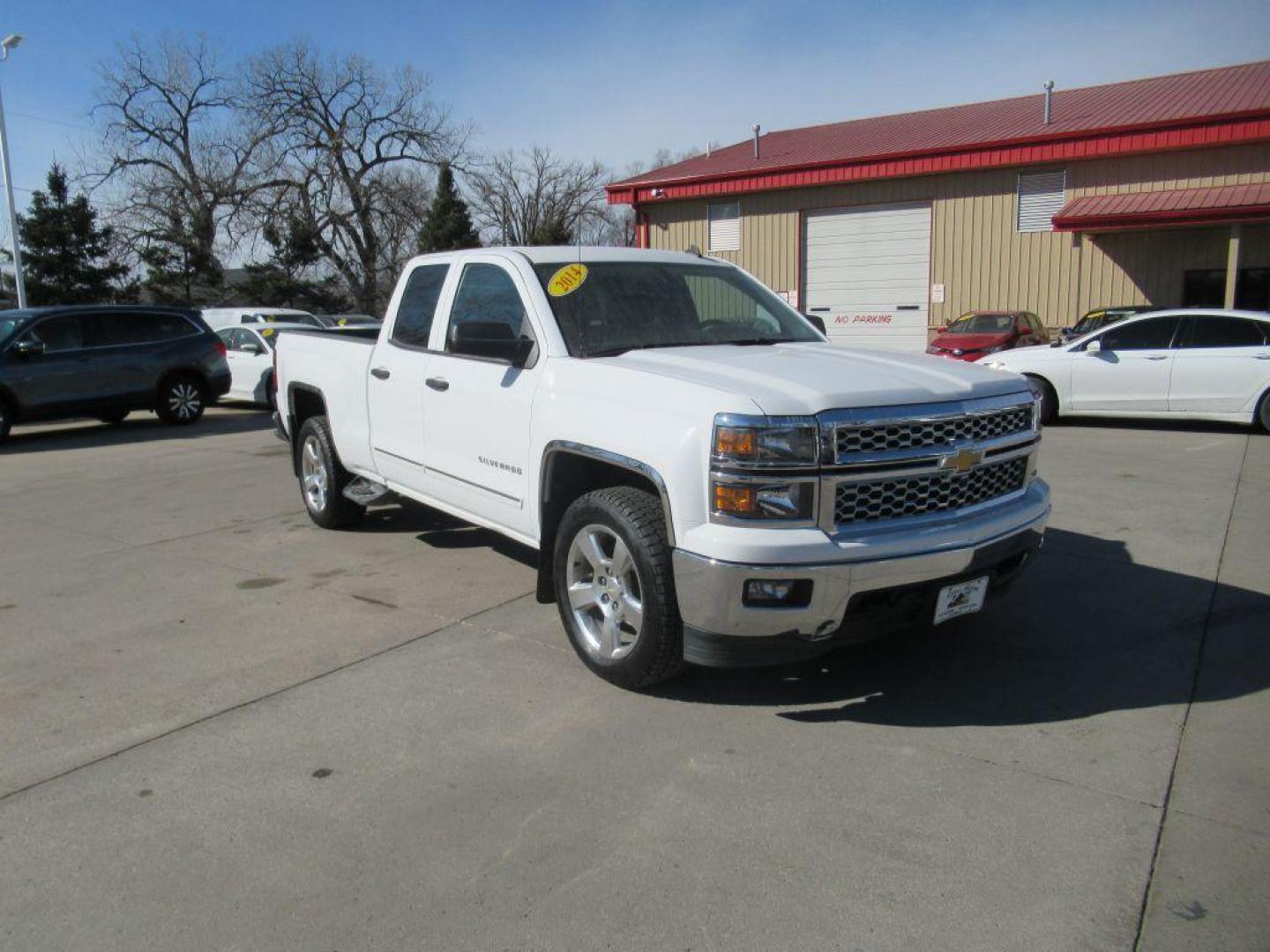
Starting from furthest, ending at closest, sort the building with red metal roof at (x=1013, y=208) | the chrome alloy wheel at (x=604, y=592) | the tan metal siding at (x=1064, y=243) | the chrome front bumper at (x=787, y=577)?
1. the tan metal siding at (x=1064, y=243)
2. the building with red metal roof at (x=1013, y=208)
3. the chrome alloy wheel at (x=604, y=592)
4. the chrome front bumper at (x=787, y=577)

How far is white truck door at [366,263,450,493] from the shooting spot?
562 centimetres

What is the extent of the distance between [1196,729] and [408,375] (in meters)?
4.21

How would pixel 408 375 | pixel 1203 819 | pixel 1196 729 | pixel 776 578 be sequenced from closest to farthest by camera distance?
pixel 1203 819 < pixel 776 578 < pixel 1196 729 < pixel 408 375

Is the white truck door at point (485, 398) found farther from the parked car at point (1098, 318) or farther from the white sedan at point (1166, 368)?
the parked car at point (1098, 318)

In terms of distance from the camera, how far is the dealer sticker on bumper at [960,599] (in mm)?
3811

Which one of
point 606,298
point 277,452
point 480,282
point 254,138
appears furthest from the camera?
point 254,138

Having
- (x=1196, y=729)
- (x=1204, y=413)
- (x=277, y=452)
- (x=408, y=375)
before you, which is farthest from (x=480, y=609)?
(x=1204, y=413)

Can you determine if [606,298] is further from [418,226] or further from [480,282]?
[418,226]

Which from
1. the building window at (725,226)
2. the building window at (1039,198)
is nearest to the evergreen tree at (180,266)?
the building window at (725,226)

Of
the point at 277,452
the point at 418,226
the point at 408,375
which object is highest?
the point at 418,226

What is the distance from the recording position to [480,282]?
5.29 meters

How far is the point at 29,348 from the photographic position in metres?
12.8

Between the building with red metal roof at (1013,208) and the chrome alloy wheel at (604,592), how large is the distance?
1796 centimetres

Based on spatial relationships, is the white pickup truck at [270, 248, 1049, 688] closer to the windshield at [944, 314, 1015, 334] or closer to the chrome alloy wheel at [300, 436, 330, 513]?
the chrome alloy wheel at [300, 436, 330, 513]
